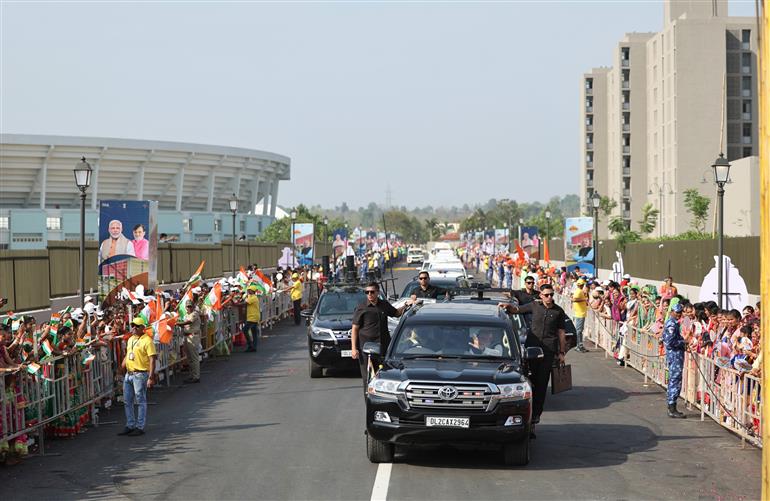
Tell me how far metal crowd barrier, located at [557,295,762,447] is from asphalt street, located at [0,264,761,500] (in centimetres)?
27

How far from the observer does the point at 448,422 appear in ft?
35.8

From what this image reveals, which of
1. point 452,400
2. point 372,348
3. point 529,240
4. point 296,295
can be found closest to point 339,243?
point 529,240

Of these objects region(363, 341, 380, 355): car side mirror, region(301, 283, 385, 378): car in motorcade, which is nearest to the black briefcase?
region(363, 341, 380, 355): car side mirror

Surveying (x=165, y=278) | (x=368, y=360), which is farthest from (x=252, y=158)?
(x=368, y=360)

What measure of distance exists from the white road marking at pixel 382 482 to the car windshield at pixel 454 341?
4.73 feet

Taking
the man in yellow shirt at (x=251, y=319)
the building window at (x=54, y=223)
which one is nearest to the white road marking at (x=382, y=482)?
the man in yellow shirt at (x=251, y=319)

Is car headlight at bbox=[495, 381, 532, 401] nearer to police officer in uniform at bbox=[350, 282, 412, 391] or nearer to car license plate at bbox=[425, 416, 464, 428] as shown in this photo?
car license plate at bbox=[425, 416, 464, 428]

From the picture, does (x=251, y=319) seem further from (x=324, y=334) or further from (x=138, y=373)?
(x=138, y=373)

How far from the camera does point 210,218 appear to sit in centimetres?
11488

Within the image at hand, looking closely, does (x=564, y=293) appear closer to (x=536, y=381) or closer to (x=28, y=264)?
(x=28, y=264)

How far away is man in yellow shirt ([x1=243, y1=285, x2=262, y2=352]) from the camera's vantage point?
26.3 m

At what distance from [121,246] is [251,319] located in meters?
4.67

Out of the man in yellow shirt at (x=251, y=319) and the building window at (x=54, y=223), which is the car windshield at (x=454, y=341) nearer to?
the man in yellow shirt at (x=251, y=319)

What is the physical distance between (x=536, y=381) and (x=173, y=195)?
109 metres
